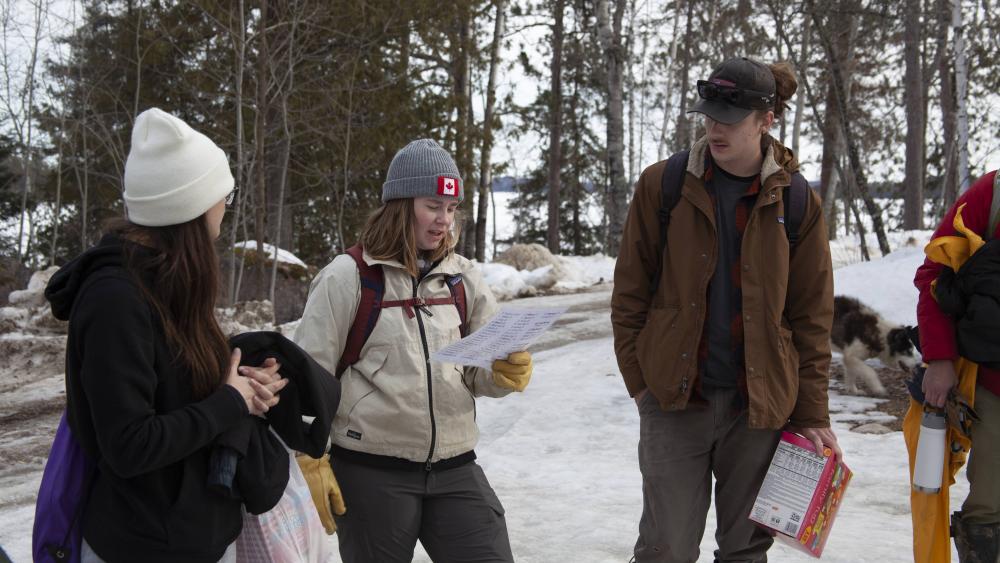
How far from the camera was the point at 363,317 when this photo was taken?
2.64 metres

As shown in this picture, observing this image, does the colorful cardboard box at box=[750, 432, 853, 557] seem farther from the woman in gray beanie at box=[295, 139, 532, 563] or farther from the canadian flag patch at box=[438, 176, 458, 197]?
the canadian flag patch at box=[438, 176, 458, 197]

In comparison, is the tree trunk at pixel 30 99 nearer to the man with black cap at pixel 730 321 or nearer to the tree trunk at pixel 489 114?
the tree trunk at pixel 489 114

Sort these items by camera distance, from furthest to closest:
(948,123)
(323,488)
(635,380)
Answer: (948,123), (635,380), (323,488)

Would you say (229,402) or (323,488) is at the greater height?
(229,402)

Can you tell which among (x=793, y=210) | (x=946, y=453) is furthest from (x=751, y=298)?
(x=946, y=453)

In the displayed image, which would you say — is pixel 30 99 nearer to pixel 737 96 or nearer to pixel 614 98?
pixel 614 98

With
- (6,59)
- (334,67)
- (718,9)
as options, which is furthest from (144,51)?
(718,9)

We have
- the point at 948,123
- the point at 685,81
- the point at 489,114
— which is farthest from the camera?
the point at 685,81

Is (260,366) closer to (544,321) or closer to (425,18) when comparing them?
(544,321)

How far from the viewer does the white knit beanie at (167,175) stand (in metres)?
1.97

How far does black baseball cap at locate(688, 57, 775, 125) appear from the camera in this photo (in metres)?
2.74

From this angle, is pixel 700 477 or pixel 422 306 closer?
pixel 422 306

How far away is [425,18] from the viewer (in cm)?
1591

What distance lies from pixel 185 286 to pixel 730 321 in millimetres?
1757
